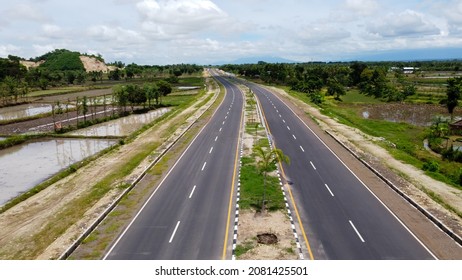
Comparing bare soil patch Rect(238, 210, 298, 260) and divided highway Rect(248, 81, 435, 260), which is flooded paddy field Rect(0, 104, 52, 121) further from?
bare soil patch Rect(238, 210, 298, 260)

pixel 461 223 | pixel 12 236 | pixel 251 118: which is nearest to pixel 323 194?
pixel 461 223

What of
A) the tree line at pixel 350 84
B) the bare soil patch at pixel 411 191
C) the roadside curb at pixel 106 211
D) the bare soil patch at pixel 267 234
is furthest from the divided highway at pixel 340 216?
the tree line at pixel 350 84

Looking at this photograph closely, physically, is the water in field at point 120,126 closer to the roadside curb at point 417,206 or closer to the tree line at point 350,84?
the roadside curb at point 417,206

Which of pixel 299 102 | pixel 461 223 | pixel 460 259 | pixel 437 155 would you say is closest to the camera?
pixel 460 259

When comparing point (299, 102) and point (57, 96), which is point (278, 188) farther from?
point (57, 96)

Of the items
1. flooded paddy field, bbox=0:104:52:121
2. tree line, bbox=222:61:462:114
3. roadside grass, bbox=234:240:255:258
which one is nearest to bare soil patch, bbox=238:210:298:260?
roadside grass, bbox=234:240:255:258

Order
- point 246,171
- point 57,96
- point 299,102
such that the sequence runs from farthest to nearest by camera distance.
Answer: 1. point 57,96
2. point 299,102
3. point 246,171
